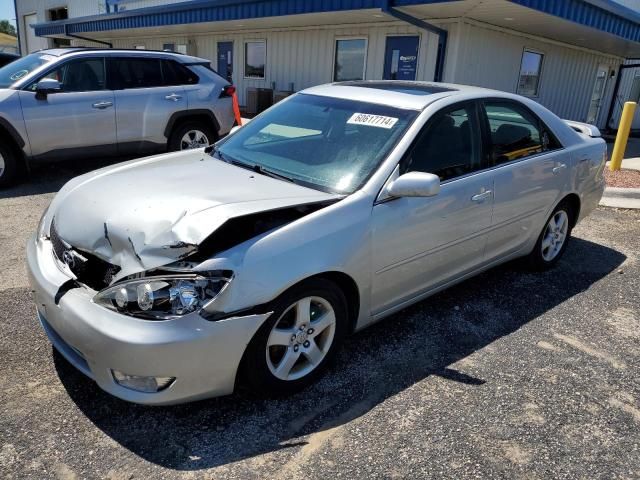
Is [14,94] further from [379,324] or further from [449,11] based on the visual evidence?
[449,11]

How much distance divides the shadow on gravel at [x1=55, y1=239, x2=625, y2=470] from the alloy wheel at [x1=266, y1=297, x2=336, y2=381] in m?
0.17

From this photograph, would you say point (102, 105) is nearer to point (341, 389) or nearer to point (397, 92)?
point (397, 92)

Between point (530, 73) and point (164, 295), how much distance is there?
Answer: 13.3 m

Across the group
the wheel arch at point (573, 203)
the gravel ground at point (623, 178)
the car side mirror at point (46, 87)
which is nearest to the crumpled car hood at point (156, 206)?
the wheel arch at point (573, 203)

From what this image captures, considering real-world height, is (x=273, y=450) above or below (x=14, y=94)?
below

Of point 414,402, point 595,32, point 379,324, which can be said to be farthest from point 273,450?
point 595,32

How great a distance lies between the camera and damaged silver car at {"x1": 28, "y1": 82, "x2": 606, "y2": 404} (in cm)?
240

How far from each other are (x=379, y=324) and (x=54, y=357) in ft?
6.85

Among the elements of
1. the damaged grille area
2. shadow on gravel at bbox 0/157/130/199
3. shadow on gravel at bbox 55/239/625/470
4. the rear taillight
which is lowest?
shadow on gravel at bbox 0/157/130/199

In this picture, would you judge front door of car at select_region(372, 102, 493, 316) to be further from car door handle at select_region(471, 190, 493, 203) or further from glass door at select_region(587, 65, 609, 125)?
glass door at select_region(587, 65, 609, 125)

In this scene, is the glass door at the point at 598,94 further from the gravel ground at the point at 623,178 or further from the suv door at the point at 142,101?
the suv door at the point at 142,101

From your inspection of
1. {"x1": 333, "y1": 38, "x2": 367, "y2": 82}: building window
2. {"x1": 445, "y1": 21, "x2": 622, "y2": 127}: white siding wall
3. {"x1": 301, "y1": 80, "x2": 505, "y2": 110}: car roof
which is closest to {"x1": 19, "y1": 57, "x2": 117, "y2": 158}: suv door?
{"x1": 301, "y1": 80, "x2": 505, "y2": 110}: car roof

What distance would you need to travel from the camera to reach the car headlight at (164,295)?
7.76 feet

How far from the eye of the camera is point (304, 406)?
9.18 feet
